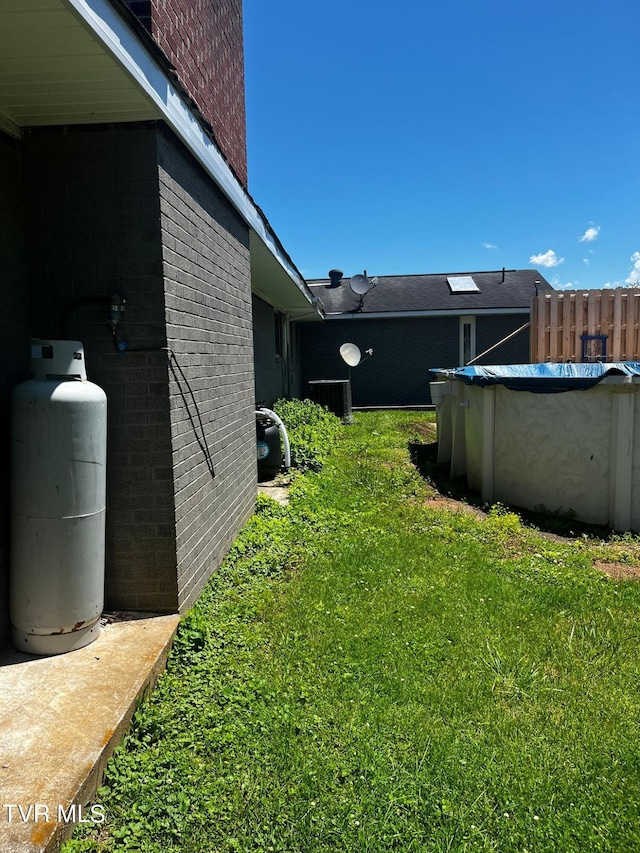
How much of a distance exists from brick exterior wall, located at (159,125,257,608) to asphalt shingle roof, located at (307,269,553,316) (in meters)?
12.8

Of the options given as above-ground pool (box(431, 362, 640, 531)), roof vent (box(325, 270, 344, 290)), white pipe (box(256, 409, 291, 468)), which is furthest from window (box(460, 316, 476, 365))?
white pipe (box(256, 409, 291, 468))

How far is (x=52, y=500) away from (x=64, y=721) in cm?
96

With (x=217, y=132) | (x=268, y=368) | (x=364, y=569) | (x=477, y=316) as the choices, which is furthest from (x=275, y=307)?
(x=364, y=569)

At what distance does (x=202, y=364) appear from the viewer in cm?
384

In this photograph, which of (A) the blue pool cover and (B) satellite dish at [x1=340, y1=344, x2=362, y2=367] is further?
(B) satellite dish at [x1=340, y1=344, x2=362, y2=367]

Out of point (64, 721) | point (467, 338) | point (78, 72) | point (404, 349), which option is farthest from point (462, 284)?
point (64, 721)

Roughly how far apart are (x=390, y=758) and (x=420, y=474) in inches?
219

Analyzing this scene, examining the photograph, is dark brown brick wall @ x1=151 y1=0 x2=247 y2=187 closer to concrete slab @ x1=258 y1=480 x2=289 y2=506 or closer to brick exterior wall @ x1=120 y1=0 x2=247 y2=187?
brick exterior wall @ x1=120 y1=0 x2=247 y2=187

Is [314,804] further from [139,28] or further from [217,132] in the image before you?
[217,132]

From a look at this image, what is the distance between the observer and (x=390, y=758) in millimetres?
2205

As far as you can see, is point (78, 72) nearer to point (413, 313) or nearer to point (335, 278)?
point (413, 313)

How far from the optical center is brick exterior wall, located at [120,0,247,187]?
3775 mm

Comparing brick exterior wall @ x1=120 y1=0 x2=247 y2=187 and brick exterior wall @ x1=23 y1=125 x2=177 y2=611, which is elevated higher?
brick exterior wall @ x1=120 y1=0 x2=247 y2=187

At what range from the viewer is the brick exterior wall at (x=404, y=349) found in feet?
57.7
